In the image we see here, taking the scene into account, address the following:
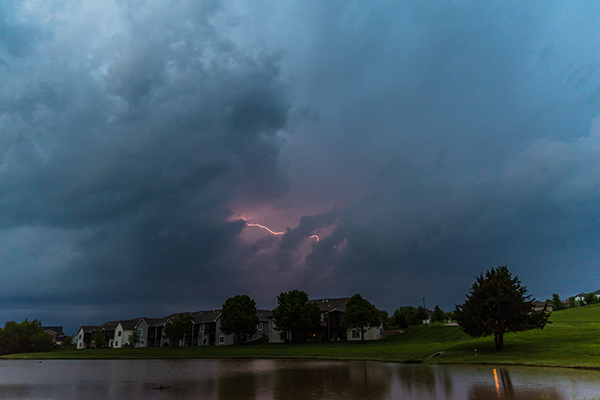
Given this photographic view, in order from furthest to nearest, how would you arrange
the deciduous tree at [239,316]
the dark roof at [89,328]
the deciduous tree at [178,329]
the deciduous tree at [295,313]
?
1. the dark roof at [89,328]
2. the deciduous tree at [178,329]
3. the deciduous tree at [239,316]
4. the deciduous tree at [295,313]

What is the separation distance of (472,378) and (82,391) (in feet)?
86.5

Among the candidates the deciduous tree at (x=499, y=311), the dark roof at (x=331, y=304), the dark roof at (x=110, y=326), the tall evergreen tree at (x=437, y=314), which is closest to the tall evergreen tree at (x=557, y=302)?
the tall evergreen tree at (x=437, y=314)

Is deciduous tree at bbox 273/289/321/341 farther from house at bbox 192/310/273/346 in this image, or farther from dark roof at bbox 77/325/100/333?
dark roof at bbox 77/325/100/333

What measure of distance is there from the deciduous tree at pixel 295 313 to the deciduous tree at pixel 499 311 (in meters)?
47.9

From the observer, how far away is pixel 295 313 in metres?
82.0

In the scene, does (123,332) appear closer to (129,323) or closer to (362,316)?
(129,323)

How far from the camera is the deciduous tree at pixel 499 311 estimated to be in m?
36.5

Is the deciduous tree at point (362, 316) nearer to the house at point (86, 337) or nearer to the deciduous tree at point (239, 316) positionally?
the deciduous tree at point (239, 316)

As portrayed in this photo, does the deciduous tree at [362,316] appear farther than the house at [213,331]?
No

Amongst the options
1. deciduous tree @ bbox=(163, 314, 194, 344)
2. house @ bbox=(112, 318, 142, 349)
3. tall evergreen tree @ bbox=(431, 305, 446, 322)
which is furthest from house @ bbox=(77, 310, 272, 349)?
tall evergreen tree @ bbox=(431, 305, 446, 322)

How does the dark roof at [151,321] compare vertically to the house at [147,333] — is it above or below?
above

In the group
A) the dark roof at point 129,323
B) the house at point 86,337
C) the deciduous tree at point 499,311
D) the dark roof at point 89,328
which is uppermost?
the deciduous tree at point 499,311

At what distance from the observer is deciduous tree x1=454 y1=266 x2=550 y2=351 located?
3650 cm

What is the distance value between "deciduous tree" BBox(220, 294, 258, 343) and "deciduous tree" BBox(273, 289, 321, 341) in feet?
23.0
